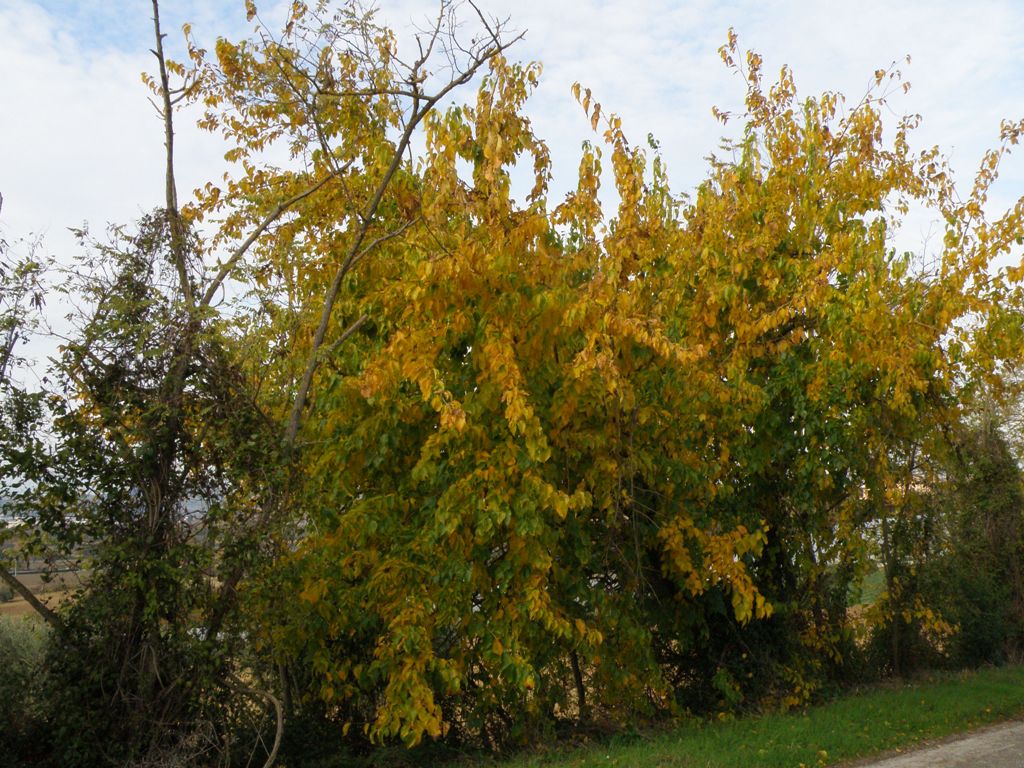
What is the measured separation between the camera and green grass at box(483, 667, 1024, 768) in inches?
323

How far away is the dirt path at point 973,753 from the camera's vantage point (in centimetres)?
819

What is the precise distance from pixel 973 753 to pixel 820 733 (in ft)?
4.15

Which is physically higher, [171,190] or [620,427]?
[171,190]

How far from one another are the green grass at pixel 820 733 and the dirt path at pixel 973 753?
24 centimetres

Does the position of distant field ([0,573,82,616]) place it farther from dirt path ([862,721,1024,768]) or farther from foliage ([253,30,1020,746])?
dirt path ([862,721,1024,768])

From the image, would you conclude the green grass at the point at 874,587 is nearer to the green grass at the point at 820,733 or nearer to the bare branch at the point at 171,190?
the green grass at the point at 820,733

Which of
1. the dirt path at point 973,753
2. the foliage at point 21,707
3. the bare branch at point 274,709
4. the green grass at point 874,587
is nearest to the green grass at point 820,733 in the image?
the dirt path at point 973,753

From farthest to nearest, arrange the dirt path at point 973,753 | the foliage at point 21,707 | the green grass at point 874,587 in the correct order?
the green grass at point 874,587 < the foliage at point 21,707 < the dirt path at point 973,753

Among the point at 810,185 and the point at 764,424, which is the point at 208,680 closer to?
the point at 764,424

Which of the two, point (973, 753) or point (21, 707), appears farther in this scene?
point (973, 753)

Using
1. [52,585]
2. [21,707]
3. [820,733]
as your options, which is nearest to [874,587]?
[820,733]

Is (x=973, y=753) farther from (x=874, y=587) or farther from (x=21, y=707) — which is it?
(x=21, y=707)

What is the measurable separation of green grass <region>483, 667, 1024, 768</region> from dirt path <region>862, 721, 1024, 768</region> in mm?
239

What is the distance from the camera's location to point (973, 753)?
28.3 feet
